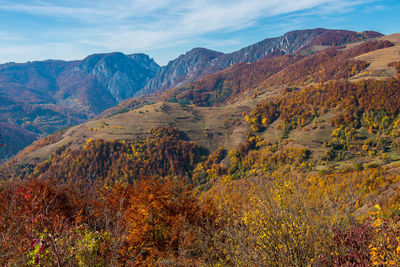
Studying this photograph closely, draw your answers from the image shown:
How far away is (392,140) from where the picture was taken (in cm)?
12156

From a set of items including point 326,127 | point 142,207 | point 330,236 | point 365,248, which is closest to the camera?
point 365,248

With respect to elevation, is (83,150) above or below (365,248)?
below

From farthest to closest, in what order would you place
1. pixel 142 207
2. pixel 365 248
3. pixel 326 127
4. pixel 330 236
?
pixel 326 127 → pixel 142 207 → pixel 330 236 → pixel 365 248

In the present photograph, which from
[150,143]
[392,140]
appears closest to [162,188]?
[392,140]

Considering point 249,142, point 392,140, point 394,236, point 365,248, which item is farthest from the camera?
point 249,142

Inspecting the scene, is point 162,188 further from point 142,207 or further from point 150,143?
point 150,143

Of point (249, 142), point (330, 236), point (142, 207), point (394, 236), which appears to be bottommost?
point (249, 142)

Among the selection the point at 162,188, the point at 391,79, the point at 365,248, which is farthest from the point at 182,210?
the point at 391,79

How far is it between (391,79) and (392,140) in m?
66.3

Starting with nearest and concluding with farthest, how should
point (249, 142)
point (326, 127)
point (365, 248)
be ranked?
point (365, 248)
point (326, 127)
point (249, 142)

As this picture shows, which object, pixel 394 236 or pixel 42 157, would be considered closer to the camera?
pixel 394 236

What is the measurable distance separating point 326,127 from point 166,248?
171 meters

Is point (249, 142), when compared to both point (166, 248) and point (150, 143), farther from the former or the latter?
point (166, 248)

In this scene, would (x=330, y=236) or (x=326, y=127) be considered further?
(x=326, y=127)
